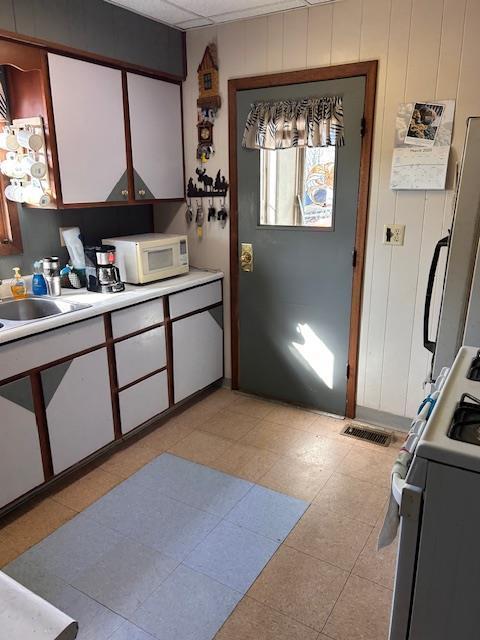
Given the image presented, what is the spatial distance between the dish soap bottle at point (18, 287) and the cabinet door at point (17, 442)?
2.18 ft

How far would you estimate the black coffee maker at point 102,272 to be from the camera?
2.77 meters

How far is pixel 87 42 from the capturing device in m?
2.52

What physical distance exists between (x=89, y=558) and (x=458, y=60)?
2931 millimetres

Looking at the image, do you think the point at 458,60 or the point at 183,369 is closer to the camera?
the point at 458,60

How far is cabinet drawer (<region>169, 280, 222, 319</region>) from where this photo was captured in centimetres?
303

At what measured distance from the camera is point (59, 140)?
2506 mm

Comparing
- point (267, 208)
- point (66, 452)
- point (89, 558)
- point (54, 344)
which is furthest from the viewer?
point (267, 208)

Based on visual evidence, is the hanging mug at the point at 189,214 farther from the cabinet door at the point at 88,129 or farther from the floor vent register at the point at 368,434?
the floor vent register at the point at 368,434

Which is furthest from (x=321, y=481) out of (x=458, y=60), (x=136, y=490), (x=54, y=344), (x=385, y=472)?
(x=458, y=60)

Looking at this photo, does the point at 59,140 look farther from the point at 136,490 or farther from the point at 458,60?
the point at 458,60

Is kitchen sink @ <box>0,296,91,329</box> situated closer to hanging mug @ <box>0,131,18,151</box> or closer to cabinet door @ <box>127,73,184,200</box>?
hanging mug @ <box>0,131,18,151</box>

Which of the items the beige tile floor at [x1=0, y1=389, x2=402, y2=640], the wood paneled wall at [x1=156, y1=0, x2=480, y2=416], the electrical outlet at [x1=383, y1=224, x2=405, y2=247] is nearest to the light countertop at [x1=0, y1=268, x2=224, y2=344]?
the wood paneled wall at [x1=156, y1=0, x2=480, y2=416]

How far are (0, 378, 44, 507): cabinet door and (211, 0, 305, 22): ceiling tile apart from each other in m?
2.37

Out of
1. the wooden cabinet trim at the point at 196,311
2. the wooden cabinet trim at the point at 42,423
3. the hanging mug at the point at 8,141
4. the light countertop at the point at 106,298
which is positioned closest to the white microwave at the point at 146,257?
the light countertop at the point at 106,298
